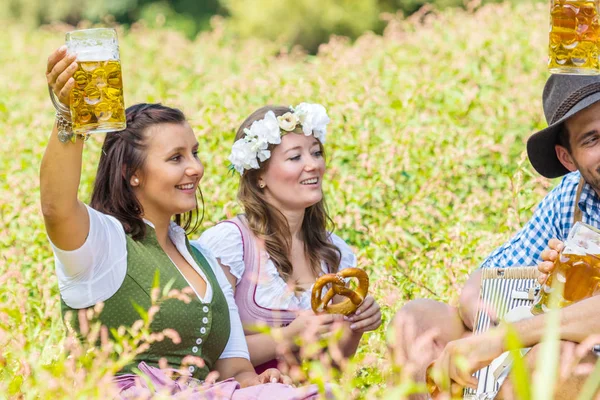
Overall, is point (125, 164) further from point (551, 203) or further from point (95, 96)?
point (551, 203)

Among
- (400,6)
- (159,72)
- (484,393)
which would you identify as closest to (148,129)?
(484,393)

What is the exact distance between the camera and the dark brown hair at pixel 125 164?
3453mm

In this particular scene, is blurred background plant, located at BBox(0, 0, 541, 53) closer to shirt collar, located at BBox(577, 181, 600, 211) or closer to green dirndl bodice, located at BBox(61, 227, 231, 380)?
shirt collar, located at BBox(577, 181, 600, 211)

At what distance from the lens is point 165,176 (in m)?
3.48

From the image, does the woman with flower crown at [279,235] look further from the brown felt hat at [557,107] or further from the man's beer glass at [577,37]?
the man's beer glass at [577,37]

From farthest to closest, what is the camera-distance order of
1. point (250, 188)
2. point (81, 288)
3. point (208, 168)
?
1. point (208, 168)
2. point (250, 188)
3. point (81, 288)

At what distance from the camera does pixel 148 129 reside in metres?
3.54

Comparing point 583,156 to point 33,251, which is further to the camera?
point 33,251

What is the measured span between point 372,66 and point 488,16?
6.46 ft

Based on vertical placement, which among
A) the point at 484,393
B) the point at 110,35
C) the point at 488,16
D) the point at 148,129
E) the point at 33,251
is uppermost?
the point at 488,16

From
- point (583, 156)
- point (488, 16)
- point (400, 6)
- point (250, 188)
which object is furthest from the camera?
point (400, 6)

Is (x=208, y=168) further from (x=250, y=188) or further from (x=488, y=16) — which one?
(x=488, y=16)

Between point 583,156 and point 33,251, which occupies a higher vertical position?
point 583,156

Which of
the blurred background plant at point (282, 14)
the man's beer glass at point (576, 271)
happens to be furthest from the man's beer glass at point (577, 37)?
the blurred background plant at point (282, 14)
